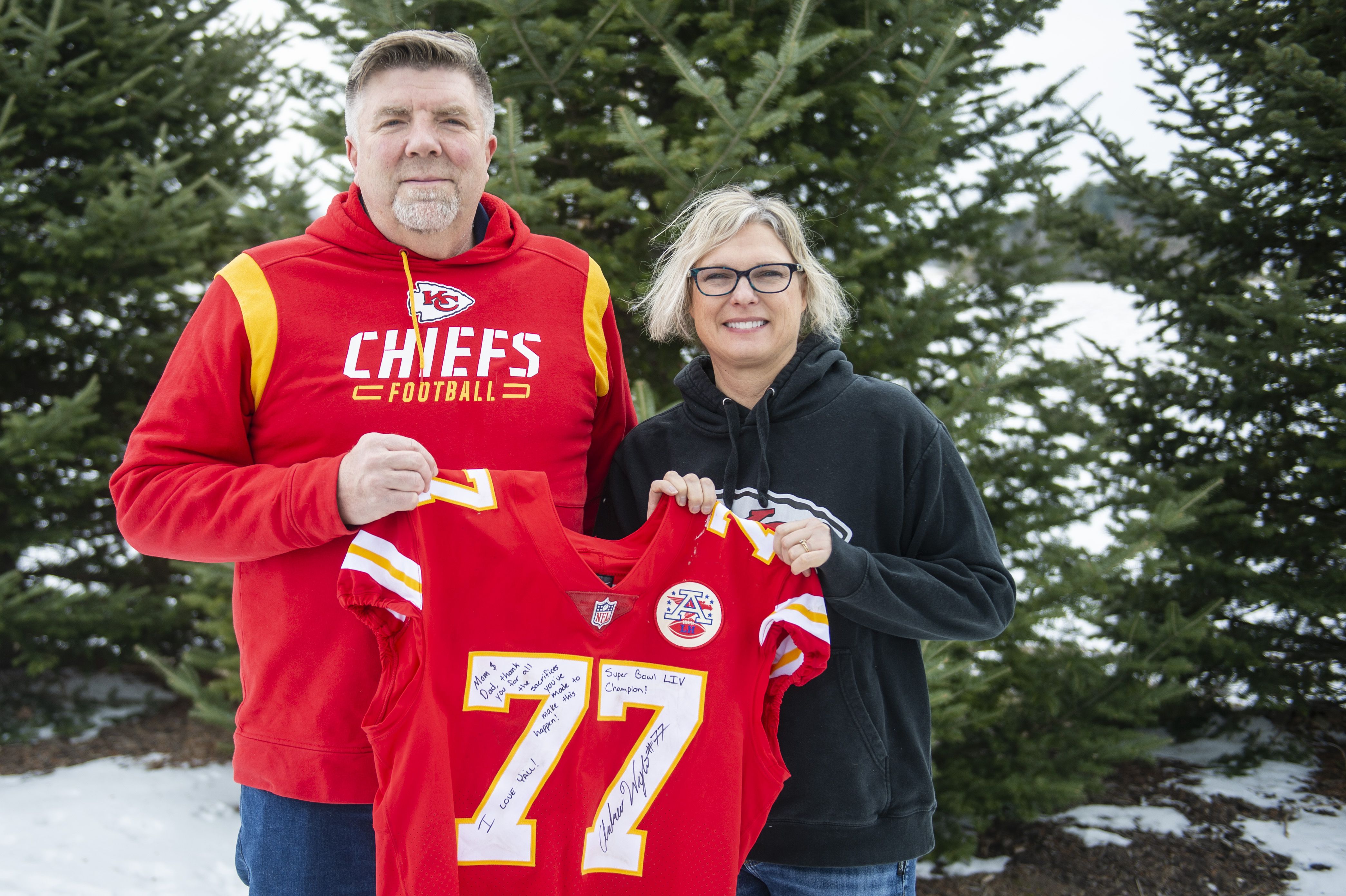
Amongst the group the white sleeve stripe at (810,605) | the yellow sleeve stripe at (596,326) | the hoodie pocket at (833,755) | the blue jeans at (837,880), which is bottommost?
the blue jeans at (837,880)

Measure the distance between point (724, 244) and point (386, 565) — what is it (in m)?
1.04

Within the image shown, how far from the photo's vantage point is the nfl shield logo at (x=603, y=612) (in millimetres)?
1795

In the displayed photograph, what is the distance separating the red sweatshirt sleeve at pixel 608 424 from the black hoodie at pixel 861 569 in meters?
0.23

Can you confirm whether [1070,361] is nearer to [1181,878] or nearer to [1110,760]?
[1110,760]

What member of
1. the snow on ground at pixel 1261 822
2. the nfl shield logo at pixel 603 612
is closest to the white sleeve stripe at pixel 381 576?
the nfl shield logo at pixel 603 612

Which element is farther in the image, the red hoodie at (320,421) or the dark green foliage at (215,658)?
the dark green foliage at (215,658)

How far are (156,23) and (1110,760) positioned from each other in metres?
7.15

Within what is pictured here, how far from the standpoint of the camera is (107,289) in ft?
17.1

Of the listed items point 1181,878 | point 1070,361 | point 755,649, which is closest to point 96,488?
point 755,649

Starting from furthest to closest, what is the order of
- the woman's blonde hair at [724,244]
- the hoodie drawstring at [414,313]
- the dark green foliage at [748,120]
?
the dark green foliage at [748,120]
the woman's blonde hair at [724,244]
the hoodie drawstring at [414,313]

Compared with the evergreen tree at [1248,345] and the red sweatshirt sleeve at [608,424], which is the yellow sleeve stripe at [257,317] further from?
the evergreen tree at [1248,345]

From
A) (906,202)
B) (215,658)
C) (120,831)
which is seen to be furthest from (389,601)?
(120,831)

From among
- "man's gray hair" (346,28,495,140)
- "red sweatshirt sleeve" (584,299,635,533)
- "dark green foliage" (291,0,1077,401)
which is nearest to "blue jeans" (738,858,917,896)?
"red sweatshirt sleeve" (584,299,635,533)

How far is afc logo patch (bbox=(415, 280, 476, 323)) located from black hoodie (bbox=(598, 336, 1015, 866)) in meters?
0.60
